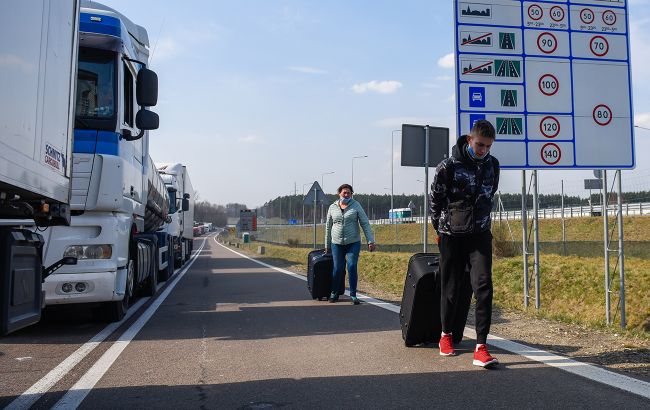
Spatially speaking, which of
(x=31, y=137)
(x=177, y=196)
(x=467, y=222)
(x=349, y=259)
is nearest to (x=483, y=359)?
(x=467, y=222)

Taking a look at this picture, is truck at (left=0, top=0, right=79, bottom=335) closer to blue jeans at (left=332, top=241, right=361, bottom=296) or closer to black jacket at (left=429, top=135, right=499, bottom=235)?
black jacket at (left=429, top=135, right=499, bottom=235)

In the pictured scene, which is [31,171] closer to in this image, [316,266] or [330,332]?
[330,332]

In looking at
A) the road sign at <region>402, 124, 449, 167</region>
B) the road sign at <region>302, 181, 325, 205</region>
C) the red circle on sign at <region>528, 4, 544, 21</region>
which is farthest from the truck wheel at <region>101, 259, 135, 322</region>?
the road sign at <region>302, 181, 325, 205</region>

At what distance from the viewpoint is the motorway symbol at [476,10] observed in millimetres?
8234

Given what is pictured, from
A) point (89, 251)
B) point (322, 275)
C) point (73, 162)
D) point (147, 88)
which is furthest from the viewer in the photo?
point (322, 275)

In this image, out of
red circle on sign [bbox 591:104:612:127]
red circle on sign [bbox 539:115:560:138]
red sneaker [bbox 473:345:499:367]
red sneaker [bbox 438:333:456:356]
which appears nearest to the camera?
red sneaker [bbox 473:345:499:367]

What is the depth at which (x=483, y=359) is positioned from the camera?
509 cm

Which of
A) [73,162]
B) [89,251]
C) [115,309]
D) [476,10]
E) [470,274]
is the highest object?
[476,10]

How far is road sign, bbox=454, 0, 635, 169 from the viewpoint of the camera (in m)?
8.16

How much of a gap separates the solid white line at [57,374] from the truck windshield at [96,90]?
7.61 ft

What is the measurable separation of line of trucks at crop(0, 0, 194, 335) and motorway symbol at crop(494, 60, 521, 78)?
14.3 feet

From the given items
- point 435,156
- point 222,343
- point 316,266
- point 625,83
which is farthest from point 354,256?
point 625,83

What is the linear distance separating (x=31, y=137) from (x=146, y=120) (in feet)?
10.7

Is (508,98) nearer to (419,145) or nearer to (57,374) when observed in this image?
(419,145)
